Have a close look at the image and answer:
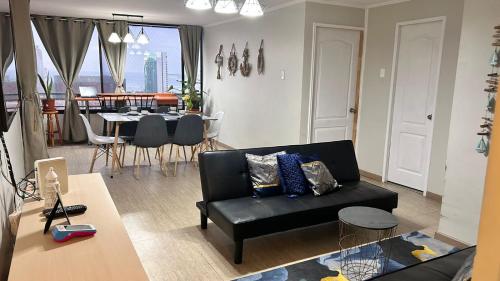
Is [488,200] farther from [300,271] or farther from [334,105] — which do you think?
[334,105]

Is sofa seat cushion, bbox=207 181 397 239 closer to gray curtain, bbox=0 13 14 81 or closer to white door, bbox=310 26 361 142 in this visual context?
gray curtain, bbox=0 13 14 81

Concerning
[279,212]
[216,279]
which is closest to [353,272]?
[279,212]

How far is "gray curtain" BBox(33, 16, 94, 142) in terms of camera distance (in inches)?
263

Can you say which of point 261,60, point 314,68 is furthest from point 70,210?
point 261,60

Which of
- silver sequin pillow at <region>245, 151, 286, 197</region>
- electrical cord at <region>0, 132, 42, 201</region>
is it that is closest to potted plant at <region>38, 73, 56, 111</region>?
electrical cord at <region>0, 132, 42, 201</region>

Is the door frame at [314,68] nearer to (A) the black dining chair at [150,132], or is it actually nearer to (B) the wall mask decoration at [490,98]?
(A) the black dining chair at [150,132]

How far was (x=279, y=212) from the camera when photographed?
2.74 metres

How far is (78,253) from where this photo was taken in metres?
1.50

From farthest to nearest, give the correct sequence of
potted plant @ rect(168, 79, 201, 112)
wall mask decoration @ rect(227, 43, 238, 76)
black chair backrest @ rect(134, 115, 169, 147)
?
1. potted plant @ rect(168, 79, 201, 112)
2. wall mask decoration @ rect(227, 43, 238, 76)
3. black chair backrest @ rect(134, 115, 169, 147)

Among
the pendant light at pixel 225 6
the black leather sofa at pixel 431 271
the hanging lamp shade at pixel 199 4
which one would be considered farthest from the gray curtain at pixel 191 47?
the black leather sofa at pixel 431 271

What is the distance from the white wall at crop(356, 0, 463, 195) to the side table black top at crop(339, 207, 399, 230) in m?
2.14

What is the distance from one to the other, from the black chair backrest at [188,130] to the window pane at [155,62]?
3184 mm

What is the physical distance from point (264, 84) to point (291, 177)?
9.24 feet

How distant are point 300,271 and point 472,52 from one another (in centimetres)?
208
